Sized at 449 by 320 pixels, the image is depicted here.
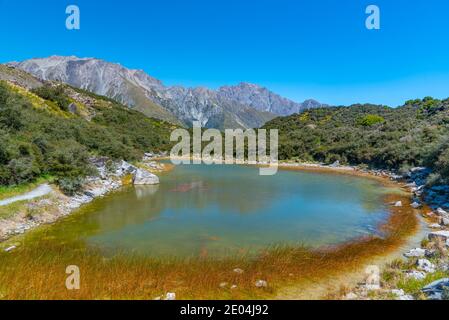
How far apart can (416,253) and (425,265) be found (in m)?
2.38

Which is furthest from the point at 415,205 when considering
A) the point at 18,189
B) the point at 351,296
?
the point at 18,189

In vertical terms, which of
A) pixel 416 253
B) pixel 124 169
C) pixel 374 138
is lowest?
pixel 416 253

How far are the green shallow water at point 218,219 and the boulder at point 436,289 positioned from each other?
796 centimetres

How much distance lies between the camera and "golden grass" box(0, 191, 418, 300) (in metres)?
12.3

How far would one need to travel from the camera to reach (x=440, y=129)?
5625 cm

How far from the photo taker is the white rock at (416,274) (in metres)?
12.6

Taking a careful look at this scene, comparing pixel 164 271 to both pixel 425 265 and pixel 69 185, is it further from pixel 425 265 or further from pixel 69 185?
pixel 69 185

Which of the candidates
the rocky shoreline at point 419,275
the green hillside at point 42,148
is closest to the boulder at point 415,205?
the rocky shoreline at point 419,275

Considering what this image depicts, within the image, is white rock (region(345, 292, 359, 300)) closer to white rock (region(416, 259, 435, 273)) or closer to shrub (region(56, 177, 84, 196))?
white rock (region(416, 259, 435, 273))

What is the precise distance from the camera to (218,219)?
2475cm
